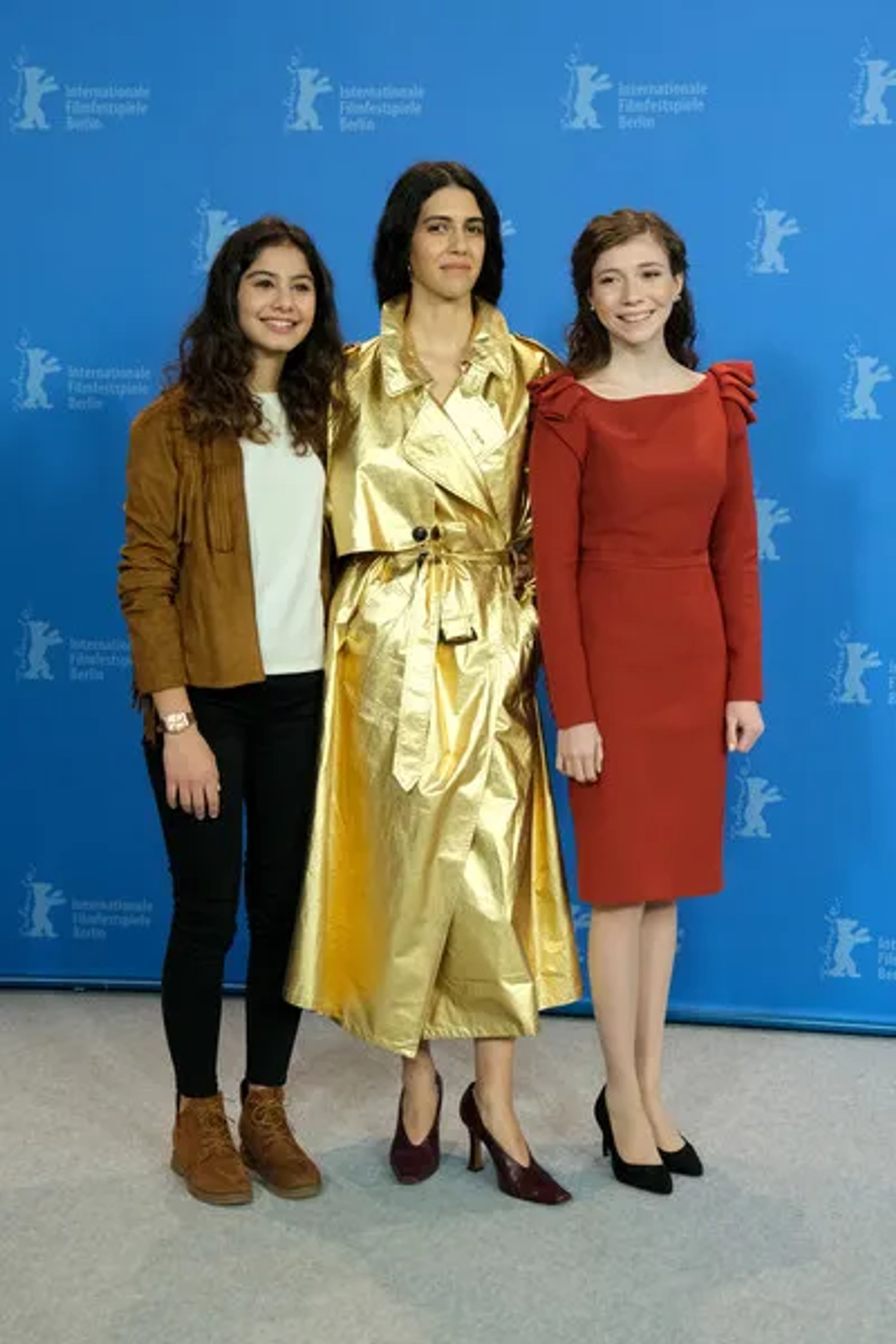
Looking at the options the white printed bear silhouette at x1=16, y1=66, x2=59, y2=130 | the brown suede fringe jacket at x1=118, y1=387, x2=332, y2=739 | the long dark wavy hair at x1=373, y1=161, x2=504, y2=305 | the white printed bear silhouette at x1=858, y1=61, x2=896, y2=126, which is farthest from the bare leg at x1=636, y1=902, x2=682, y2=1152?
the white printed bear silhouette at x1=16, y1=66, x2=59, y2=130

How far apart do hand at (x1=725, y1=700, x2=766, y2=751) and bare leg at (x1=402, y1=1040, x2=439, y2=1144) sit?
0.73 m

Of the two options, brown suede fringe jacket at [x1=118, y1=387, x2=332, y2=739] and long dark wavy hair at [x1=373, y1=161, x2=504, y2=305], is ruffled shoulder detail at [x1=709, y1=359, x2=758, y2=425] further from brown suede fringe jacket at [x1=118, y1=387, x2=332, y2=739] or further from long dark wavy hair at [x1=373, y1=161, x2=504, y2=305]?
brown suede fringe jacket at [x1=118, y1=387, x2=332, y2=739]

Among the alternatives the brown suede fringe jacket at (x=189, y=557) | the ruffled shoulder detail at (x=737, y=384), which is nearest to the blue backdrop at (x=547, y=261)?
the ruffled shoulder detail at (x=737, y=384)

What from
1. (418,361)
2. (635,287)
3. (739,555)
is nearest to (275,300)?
(418,361)

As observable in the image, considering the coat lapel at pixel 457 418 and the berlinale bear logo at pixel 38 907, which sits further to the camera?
the berlinale bear logo at pixel 38 907

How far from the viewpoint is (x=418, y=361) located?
2.55 meters

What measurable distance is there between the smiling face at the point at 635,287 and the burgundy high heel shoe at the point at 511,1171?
4.13 feet

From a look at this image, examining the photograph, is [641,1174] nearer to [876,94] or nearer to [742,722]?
[742,722]

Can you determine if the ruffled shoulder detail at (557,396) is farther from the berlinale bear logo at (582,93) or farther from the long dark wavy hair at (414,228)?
the berlinale bear logo at (582,93)

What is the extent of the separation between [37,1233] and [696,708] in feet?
4.21

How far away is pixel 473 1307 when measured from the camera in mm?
2301

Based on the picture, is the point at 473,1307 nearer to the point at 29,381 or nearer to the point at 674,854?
the point at 674,854

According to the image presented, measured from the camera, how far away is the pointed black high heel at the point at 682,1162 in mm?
2732

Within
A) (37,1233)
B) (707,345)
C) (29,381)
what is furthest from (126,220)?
(37,1233)
